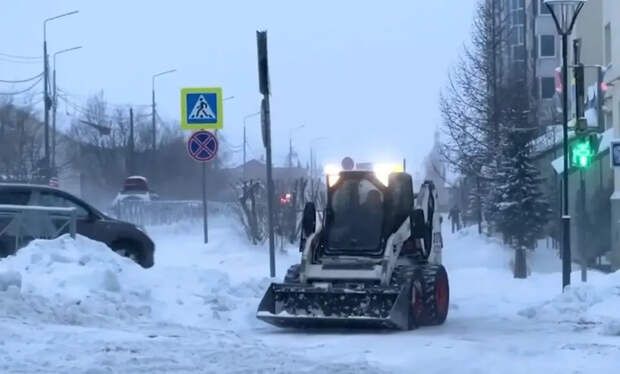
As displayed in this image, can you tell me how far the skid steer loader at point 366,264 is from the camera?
16.0 m

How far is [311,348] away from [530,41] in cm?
6456

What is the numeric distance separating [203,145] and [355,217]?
23.5ft

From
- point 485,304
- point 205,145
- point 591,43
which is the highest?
point 591,43

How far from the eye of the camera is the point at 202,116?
23641 millimetres

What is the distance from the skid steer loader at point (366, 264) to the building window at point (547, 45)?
56.7 m

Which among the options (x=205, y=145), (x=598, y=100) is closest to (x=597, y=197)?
(x=598, y=100)

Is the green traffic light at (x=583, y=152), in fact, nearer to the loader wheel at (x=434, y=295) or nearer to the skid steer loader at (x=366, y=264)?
the skid steer loader at (x=366, y=264)

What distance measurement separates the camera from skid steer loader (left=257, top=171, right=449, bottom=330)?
52.4 ft

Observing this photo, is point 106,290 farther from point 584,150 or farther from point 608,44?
point 608,44

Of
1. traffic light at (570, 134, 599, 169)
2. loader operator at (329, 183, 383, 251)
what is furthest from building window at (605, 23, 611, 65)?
loader operator at (329, 183, 383, 251)

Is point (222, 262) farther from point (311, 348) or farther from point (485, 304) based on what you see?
point (311, 348)

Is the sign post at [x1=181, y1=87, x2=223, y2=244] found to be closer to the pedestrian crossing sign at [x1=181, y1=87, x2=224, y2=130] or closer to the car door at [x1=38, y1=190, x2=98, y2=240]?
the pedestrian crossing sign at [x1=181, y1=87, x2=224, y2=130]

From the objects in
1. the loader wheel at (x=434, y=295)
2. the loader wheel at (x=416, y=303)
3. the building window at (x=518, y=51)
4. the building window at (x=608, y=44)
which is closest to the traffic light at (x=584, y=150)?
the loader wheel at (x=434, y=295)

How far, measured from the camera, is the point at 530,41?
76.1m
